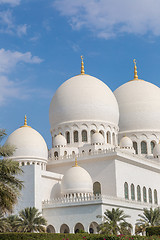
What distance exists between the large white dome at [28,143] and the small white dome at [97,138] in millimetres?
4781

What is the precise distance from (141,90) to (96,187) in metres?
17.4

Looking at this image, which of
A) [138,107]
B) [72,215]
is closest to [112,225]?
[72,215]

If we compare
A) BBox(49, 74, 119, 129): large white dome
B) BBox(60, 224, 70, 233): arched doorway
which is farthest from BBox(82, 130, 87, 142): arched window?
BBox(60, 224, 70, 233): arched doorway

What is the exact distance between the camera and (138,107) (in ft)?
174

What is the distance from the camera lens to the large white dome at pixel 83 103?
152ft

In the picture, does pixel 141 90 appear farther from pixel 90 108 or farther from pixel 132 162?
pixel 132 162

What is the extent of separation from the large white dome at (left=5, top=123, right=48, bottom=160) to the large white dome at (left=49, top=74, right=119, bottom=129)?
192 inches

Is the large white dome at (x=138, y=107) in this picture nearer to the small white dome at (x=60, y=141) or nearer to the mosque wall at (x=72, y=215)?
the small white dome at (x=60, y=141)

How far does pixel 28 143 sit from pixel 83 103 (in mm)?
8014

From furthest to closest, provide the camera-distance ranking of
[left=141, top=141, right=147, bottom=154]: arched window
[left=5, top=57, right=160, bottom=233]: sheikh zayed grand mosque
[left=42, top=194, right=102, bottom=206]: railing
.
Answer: [left=141, top=141, right=147, bottom=154]: arched window < [left=5, top=57, right=160, bottom=233]: sheikh zayed grand mosque < [left=42, top=194, right=102, bottom=206]: railing

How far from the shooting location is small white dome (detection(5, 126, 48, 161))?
41656 mm

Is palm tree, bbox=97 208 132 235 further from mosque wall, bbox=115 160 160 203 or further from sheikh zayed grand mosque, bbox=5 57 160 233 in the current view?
mosque wall, bbox=115 160 160 203

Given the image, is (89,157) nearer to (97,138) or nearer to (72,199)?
(97,138)

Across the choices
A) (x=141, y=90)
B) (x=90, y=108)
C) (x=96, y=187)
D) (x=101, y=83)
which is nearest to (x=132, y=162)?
(x=96, y=187)
